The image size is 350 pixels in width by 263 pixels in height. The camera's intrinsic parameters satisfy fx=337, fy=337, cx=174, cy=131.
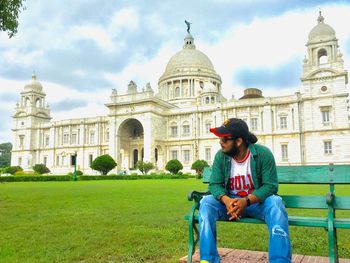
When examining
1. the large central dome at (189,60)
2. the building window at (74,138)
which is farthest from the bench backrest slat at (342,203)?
the large central dome at (189,60)

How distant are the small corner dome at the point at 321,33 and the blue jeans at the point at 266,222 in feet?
130

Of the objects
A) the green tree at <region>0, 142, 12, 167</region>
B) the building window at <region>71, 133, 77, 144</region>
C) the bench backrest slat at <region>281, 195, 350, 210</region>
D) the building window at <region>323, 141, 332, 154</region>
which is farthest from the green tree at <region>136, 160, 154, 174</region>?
the green tree at <region>0, 142, 12, 167</region>

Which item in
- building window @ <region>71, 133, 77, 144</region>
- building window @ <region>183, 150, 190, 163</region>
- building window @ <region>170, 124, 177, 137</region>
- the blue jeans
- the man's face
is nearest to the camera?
the blue jeans

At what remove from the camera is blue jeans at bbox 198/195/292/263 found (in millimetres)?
3043

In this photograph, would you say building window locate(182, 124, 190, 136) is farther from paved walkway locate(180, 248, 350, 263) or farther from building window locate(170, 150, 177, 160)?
paved walkway locate(180, 248, 350, 263)

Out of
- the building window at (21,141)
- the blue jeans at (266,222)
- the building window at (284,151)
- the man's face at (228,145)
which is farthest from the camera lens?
the building window at (21,141)

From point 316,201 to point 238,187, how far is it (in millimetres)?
855

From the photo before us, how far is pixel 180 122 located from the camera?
47906mm

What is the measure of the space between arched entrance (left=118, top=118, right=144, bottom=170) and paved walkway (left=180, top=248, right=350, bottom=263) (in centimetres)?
4531

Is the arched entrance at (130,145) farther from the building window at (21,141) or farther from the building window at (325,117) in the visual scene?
the building window at (325,117)

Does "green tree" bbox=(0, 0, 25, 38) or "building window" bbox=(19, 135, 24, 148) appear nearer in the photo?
"green tree" bbox=(0, 0, 25, 38)

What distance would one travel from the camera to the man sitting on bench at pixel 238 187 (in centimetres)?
334

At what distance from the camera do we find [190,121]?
155 ft

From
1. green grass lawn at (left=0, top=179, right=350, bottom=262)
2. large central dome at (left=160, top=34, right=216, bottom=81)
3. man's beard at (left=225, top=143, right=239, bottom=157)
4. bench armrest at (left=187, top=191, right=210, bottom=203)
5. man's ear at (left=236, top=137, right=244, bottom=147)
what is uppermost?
large central dome at (left=160, top=34, right=216, bottom=81)
